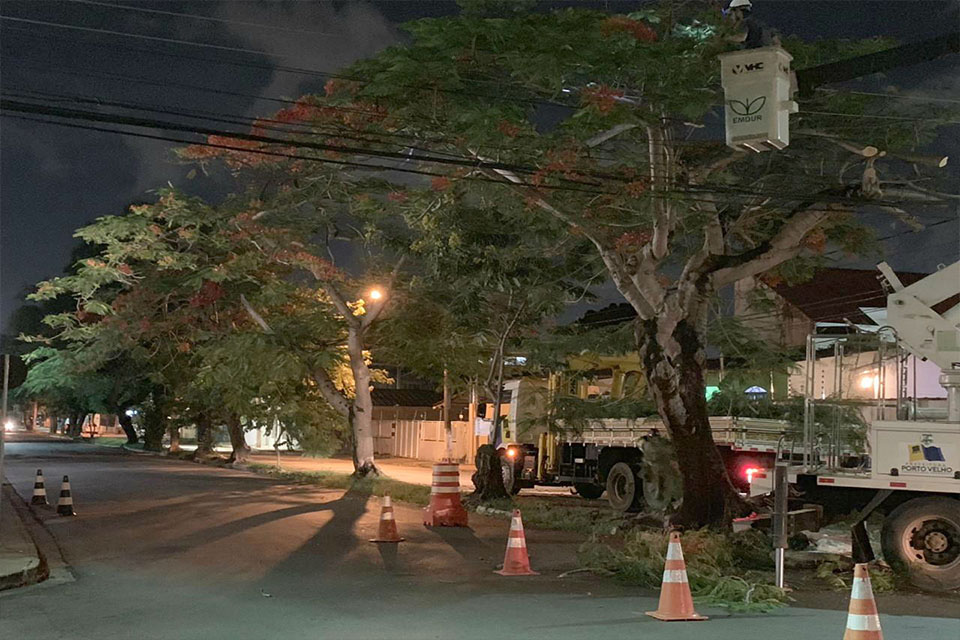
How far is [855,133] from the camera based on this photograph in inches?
603

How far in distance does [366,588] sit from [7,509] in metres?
12.2

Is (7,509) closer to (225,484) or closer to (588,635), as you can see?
(225,484)

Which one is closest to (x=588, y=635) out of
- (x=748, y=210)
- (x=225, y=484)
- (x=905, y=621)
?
(x=905, y=621)

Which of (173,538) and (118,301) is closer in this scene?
(173,538)

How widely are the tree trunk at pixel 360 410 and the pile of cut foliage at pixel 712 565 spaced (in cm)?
1464

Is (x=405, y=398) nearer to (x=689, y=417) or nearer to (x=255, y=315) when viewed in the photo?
(x=255, y=315)

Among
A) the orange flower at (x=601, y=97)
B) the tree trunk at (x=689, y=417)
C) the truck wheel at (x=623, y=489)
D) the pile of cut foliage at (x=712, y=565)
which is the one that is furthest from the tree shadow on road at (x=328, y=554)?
the orange flower at (x=601, y=97)

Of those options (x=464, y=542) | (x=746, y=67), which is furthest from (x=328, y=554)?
(x=746, y=67)

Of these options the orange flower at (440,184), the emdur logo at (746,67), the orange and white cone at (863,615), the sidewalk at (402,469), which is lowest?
the sidewalk at (402,469)

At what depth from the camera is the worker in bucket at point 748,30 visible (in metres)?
10.9

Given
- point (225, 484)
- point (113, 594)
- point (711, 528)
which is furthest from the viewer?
point (225, 484)

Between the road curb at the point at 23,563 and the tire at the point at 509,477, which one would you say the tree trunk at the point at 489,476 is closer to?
the tire at the point at 509,477

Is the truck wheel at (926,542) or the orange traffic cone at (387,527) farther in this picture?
the orange traffic cone at (387,527)

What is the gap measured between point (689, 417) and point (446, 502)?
4.53 m
